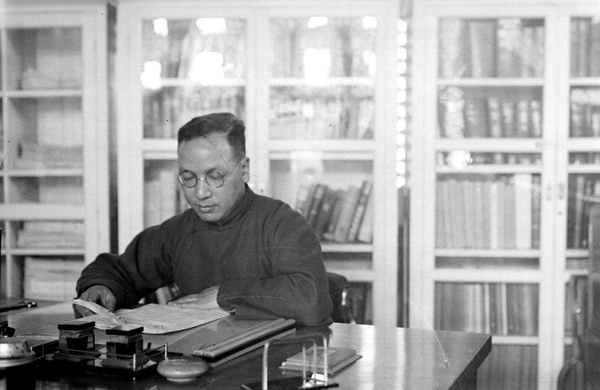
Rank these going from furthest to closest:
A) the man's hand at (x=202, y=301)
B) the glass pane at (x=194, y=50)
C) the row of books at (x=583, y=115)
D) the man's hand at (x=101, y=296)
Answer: the glass pane at (x=194, y=50), the row of books at (x=583, y=115), the man's hand at (x=101, y=296), the man's hand at (x=202, y=301)

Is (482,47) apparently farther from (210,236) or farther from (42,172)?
(42,172)

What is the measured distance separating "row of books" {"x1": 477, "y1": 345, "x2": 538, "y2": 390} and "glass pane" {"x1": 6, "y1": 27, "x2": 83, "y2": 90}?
2149 millimetres

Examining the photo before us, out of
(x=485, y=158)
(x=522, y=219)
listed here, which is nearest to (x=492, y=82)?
(x=485, y=158)

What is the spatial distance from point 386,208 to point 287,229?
1105 millimetres

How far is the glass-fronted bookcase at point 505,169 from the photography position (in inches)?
106

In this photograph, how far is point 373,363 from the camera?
1119mm

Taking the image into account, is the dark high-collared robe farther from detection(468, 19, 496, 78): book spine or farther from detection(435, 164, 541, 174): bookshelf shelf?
detection(468, 19, 496, 78): book spine

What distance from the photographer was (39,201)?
300 cm

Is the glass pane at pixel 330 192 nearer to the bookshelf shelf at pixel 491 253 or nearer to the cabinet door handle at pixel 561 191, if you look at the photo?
the bookshelf shelf at pixel 491 253

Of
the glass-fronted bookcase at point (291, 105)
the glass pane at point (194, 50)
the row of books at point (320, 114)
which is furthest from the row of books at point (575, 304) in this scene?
the glass pane at point (194, 50)

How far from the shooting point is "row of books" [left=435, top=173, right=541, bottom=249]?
278cm

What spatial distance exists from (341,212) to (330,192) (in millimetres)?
111

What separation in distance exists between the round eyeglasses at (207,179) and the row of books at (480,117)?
1172 millimetres

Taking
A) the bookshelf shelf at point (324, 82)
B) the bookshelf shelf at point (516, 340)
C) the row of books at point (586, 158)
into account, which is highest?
the bookshelf shelf at point (324, 82)
